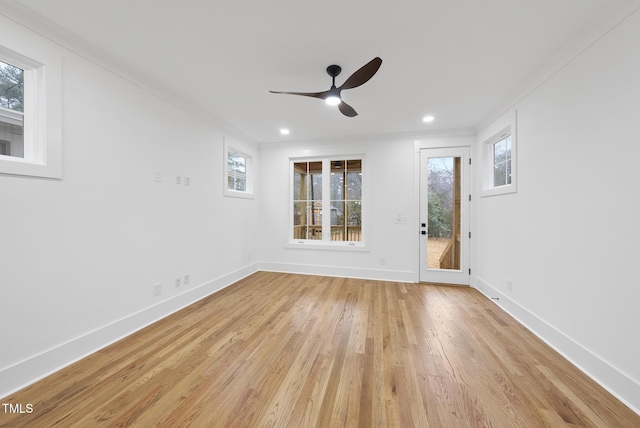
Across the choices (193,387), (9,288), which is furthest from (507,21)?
(9,288)

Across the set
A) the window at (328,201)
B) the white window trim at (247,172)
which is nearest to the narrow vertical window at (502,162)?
the window at (328,201)

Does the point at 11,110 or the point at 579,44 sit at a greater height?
the point at 579,44

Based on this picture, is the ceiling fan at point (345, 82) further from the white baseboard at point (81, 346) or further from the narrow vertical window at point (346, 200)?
the white baseboard at point (81, 346)

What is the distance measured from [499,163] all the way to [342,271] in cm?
294

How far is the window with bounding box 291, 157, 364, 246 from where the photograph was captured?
4430mm

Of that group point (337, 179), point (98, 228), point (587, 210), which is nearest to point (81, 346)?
point (98, 228)

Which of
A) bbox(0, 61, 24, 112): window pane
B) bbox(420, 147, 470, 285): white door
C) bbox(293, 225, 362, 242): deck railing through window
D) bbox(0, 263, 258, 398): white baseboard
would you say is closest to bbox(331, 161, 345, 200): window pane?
bbox(293, 225, 362, 242): deck railing through window

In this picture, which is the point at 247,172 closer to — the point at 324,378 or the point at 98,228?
the point at 98,228

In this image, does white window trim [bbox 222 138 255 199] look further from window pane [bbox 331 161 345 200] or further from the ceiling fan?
the ceiling fan

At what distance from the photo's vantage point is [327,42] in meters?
1.88

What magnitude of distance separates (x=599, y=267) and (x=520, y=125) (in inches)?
65.5

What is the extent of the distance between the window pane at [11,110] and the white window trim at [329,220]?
3.34 meters

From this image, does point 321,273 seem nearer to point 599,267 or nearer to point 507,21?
point 599,267

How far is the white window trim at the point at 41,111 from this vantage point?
65.2 inches
